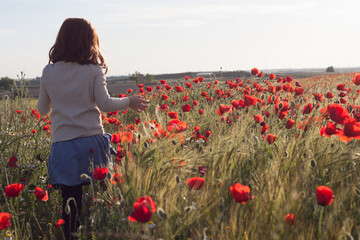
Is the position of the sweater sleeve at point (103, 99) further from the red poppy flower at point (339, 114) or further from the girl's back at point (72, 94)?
the red poppy flower at point (339, 114)

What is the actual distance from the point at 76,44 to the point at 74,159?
2.53 feet

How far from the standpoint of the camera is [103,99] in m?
2.36

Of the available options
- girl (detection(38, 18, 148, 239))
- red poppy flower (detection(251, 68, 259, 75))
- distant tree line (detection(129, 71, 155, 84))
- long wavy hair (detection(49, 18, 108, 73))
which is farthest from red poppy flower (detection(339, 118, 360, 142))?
distant tree line (detection(129, 71, 155, 84))

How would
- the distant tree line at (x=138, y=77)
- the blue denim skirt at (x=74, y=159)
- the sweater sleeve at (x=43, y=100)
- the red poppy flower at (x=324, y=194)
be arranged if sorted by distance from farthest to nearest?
the distant tree line at (x=138, y=77)
the sweater sleeve at (x=43, y=100)
the blue denim skirt at (x=74, y=159)
the red poppy flower at (x=324, y=194)

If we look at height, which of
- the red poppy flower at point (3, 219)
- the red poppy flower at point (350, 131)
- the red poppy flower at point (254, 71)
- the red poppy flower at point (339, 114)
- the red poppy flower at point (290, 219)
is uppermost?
the red poppy flower at point (254, 71)

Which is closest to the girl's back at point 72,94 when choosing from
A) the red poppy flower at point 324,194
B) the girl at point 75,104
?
the girl at point 75,104

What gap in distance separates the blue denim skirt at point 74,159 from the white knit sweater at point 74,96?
5 cm

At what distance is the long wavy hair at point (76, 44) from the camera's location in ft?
7.95

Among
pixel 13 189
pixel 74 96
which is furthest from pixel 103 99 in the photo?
pixel 13 189

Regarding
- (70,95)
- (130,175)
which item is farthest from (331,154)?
(70,95)

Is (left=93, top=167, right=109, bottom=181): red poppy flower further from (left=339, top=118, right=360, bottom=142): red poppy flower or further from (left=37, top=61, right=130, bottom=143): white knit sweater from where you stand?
(left=339, top=118, right=360, bottom=142): red poppy flower

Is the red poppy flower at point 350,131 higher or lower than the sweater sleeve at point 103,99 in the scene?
lower

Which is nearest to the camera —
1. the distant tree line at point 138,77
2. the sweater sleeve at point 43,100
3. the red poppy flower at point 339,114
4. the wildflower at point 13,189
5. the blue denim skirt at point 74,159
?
the wildflower at point 13,189

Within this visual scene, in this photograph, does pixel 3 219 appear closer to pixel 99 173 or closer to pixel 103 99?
pixel 99 173
